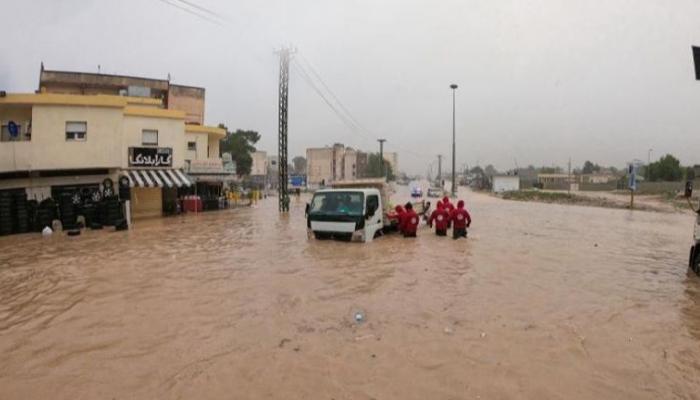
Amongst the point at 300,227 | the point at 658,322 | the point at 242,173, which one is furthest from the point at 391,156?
the point at 658,322

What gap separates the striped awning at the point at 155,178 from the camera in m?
22.0

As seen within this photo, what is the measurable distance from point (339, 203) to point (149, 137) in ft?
49.1

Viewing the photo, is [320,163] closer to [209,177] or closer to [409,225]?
[209,177]

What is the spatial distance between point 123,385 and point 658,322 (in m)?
7.31

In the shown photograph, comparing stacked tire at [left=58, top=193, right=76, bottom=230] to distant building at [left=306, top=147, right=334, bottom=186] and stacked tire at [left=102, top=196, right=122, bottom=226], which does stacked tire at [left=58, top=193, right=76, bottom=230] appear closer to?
stacked tire at [left=102, top=196, right=122, bottom=226]

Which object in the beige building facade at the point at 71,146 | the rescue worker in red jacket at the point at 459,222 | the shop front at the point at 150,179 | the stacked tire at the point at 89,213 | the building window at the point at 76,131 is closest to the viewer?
the rescue worker in red jacket at the point at 459,222

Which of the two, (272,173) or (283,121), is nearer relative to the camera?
(283,121)

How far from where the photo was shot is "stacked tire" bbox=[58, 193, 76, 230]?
726 inches

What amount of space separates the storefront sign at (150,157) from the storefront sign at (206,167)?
4.60m

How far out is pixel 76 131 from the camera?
63.8 ft

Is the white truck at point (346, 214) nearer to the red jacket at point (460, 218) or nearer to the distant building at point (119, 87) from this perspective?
the red jacket at point (460, 218)

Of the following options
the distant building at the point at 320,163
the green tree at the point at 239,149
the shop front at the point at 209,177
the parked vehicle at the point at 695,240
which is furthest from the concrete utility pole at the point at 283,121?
the distant building at the point at 320,163

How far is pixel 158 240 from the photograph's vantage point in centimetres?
1566

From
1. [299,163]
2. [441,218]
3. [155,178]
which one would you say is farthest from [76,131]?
[299,163]
